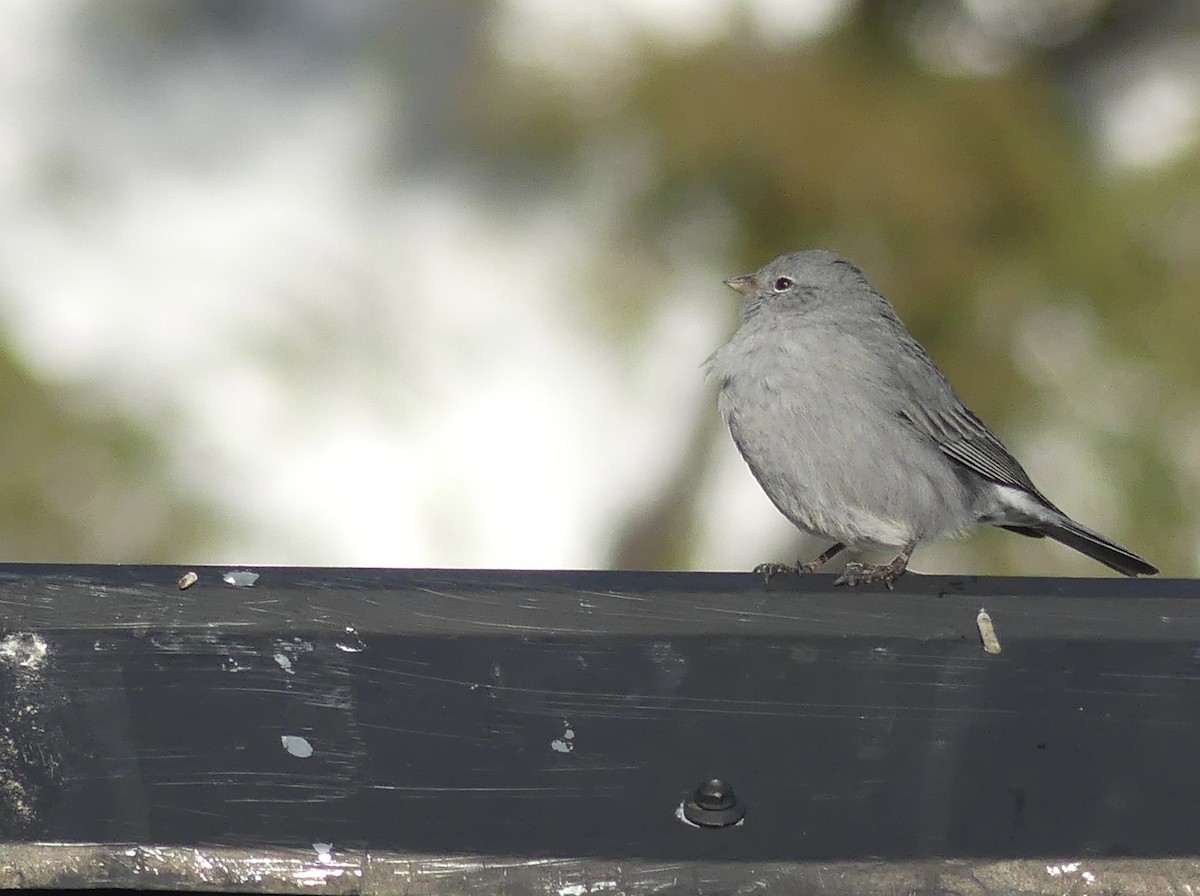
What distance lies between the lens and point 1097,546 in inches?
131

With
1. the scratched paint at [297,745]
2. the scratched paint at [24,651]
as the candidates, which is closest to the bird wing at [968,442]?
the scratched paint at [297,745]

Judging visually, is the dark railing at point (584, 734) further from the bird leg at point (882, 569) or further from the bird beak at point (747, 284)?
the bird beak at point (747, 284)

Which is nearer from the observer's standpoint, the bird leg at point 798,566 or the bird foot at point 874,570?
the bird foot at point 874,570

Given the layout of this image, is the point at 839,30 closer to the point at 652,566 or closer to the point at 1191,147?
the point at 1191,147

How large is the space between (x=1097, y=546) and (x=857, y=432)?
704 millimetres

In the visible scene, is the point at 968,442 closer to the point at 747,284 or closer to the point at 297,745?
the point at 747,284

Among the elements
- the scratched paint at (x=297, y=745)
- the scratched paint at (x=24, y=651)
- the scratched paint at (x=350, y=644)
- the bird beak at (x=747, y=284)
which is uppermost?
the bird beak at (x=747, y=284)

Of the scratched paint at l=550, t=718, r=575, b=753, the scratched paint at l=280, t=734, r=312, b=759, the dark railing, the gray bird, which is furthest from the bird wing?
the scratched paint at l=280, t=734, r=312, b=759

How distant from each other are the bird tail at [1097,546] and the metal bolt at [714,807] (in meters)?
1.75

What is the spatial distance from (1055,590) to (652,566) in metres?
Answer: 2.50

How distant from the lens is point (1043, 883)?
173 cm

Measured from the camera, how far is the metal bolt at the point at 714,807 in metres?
1.78

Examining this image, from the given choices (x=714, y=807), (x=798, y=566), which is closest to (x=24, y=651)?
(x=714, y=807)

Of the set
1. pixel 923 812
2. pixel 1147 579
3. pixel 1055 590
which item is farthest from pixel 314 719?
pixel 1147 579
